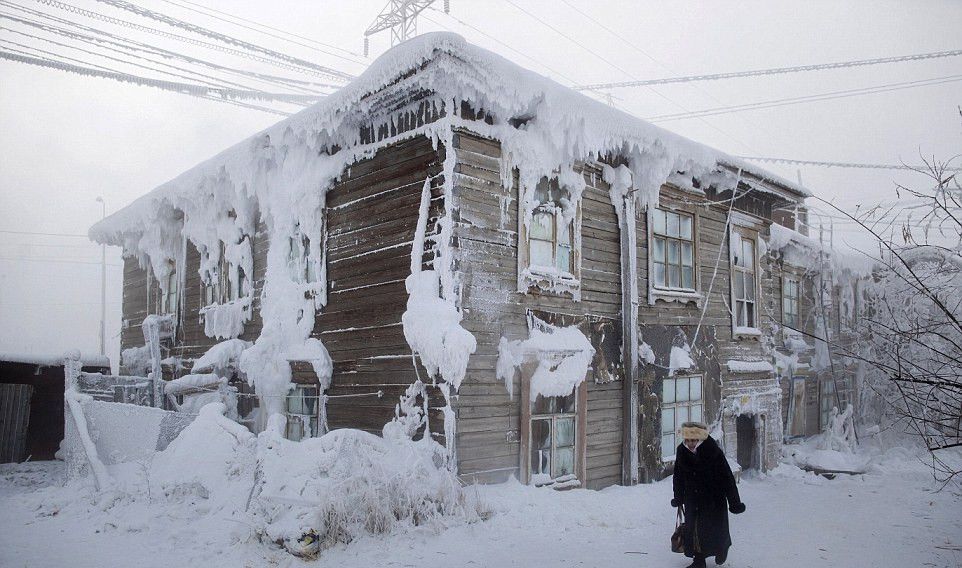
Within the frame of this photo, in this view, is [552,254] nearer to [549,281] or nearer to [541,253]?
[541,253]

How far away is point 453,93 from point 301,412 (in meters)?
5.65

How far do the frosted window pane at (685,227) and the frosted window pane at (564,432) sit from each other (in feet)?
15.4

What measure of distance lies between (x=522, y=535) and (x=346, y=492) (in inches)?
77.9

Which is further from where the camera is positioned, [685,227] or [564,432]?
[685,227]

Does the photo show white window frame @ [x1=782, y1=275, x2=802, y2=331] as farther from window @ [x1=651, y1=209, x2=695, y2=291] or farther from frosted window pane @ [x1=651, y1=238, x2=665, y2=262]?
frosted window pane @ [x1=651, y1=238, x2=665, y2=262]

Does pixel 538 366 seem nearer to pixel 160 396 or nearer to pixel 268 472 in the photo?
pixel 268 472

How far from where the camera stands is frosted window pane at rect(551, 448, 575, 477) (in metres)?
9.38

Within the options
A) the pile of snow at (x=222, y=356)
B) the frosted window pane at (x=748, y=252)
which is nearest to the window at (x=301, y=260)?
the pile of snow at (x=222, y=356)

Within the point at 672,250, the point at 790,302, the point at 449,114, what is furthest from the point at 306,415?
the point at 790,302

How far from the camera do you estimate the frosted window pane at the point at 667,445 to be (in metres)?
11.3

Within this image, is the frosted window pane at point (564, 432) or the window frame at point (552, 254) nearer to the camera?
the window frame at point (552, 254)

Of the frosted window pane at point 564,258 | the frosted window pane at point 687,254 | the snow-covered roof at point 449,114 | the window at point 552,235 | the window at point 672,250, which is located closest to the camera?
the snow-covered roof at point 449,114

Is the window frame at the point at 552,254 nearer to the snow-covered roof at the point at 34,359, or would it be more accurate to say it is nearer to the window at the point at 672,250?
the window at the point at 672,250

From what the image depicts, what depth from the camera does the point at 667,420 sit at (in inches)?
451
